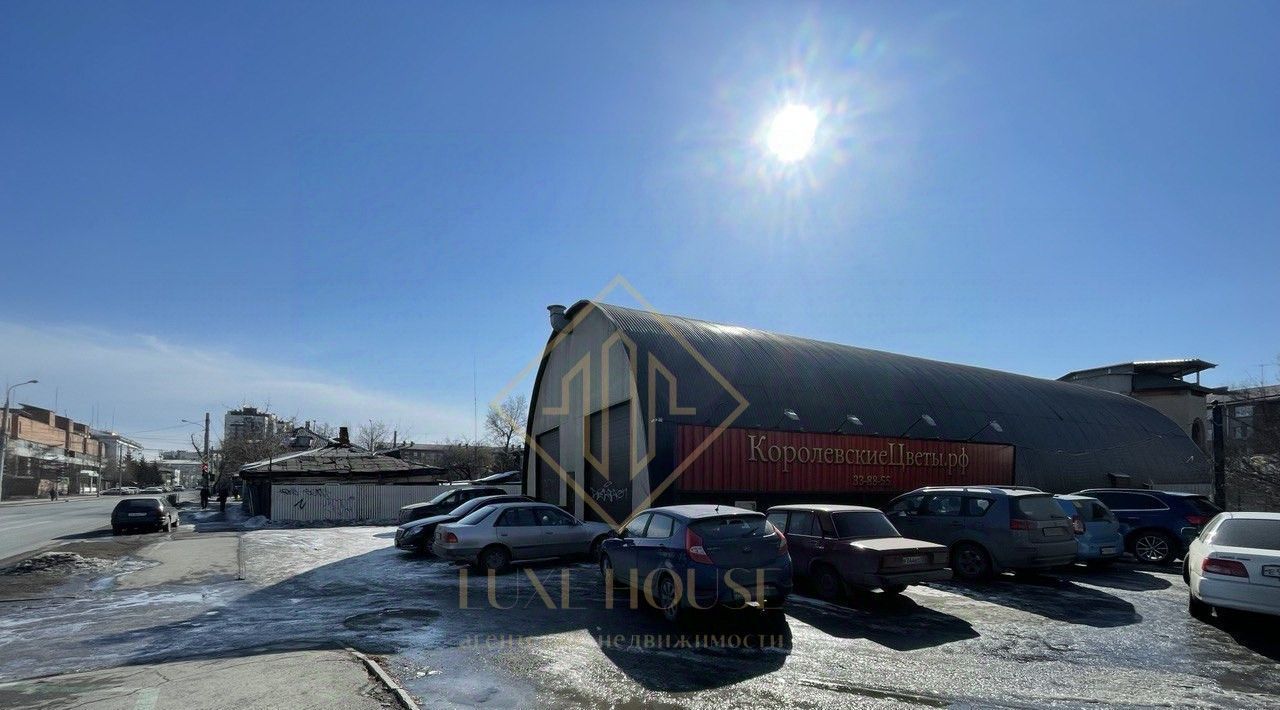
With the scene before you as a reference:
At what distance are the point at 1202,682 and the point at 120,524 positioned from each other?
2983cm

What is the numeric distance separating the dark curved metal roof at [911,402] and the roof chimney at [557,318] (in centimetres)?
61

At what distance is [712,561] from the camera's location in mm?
8938

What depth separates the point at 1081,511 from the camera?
14.3m

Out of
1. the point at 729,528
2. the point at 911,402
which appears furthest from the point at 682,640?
the point at 911,402

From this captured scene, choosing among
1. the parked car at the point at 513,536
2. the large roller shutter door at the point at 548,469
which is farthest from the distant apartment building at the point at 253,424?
the parked car at the point at 513,536

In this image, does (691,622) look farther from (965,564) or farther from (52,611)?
(52,611)

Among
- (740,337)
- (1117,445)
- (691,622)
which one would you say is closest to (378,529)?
(740,337)

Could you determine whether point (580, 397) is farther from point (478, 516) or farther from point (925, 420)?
point (925, 420)

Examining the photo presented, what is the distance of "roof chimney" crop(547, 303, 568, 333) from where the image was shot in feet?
78.6

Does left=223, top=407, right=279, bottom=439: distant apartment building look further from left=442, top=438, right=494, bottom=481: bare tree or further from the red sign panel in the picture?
the red sign panel

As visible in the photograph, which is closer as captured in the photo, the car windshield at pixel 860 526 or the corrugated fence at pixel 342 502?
the car windshield at pixel 860 526

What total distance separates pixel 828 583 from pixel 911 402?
15.7 meters

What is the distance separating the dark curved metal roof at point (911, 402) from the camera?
803 inches

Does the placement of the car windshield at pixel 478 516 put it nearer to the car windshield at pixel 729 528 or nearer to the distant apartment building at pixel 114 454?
the car windshield at pixel 729 528
